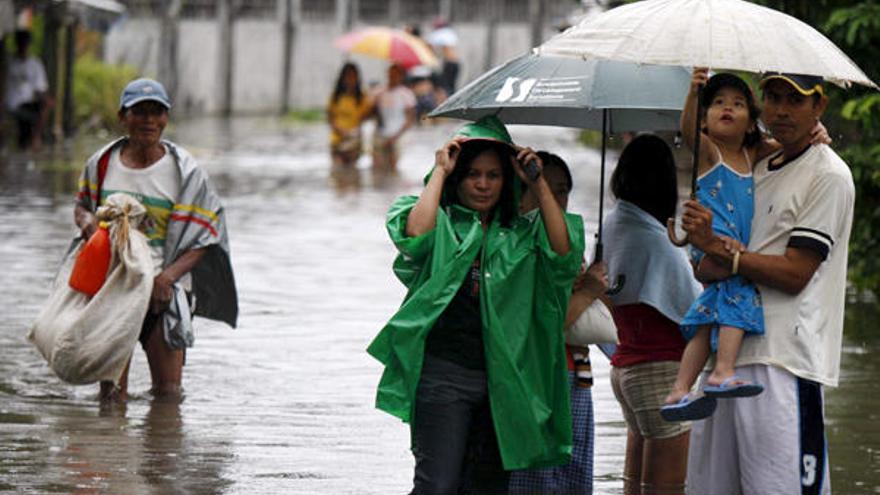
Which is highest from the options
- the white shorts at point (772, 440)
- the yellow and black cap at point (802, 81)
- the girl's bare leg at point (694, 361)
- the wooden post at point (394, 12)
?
the yellow and black cap at point (802, 81)

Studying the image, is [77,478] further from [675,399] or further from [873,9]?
[873,9]

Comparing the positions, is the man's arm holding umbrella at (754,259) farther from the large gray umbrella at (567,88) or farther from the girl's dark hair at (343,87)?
the girl's dark hair at (343,87)

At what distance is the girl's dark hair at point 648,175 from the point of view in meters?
7.73

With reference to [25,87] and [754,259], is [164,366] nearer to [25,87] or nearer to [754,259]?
[754,259]

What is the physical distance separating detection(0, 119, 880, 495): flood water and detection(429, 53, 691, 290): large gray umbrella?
1739 mm

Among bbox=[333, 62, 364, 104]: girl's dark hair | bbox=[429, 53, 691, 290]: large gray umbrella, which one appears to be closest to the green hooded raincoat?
bbox=[429, 53, 691, 290]: large gray umbrella

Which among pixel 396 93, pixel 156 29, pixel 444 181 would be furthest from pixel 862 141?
pixel 156 29

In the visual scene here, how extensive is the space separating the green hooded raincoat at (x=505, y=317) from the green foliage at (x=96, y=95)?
26.8 metres

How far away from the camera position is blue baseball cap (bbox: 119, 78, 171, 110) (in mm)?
9578

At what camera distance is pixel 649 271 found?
7.72 meters

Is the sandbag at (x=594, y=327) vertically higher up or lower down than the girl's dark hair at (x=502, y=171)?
lower down

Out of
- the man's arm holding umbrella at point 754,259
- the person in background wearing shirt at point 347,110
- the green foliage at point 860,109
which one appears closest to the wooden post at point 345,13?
the person in background wearing shirt at point 347,110

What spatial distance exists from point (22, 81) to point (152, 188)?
18156 millimetres

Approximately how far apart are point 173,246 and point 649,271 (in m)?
2.91
